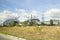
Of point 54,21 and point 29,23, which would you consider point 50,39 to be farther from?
point 54,21

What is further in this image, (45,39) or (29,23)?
(29,23)

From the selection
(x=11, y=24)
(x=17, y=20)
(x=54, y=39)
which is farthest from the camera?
(x=17, y=20)

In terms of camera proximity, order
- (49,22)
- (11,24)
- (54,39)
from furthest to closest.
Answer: (49,22) → (11,24) → (54,39)

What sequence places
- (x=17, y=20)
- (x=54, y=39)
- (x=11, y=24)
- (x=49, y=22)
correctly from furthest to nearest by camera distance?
(x=17, y=20)
(x=49, y=22)
(x=11, y=24)
(x=54, y=39)

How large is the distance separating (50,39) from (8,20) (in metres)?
18.0

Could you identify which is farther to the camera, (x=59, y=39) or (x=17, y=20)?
(x=17, y=20)

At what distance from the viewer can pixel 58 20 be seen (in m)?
27.3

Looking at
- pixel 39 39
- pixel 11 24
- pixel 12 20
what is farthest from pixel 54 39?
pixel 12 20

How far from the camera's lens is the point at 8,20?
28.9 metres

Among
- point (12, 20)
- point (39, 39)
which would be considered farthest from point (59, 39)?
point (12, 20)

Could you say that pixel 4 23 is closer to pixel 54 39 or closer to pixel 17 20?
pixel 17 20

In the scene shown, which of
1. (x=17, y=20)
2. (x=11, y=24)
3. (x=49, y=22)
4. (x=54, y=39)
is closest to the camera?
(x=54, y=39)

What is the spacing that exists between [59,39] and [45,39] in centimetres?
107

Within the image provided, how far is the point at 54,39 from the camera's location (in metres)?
11.8
